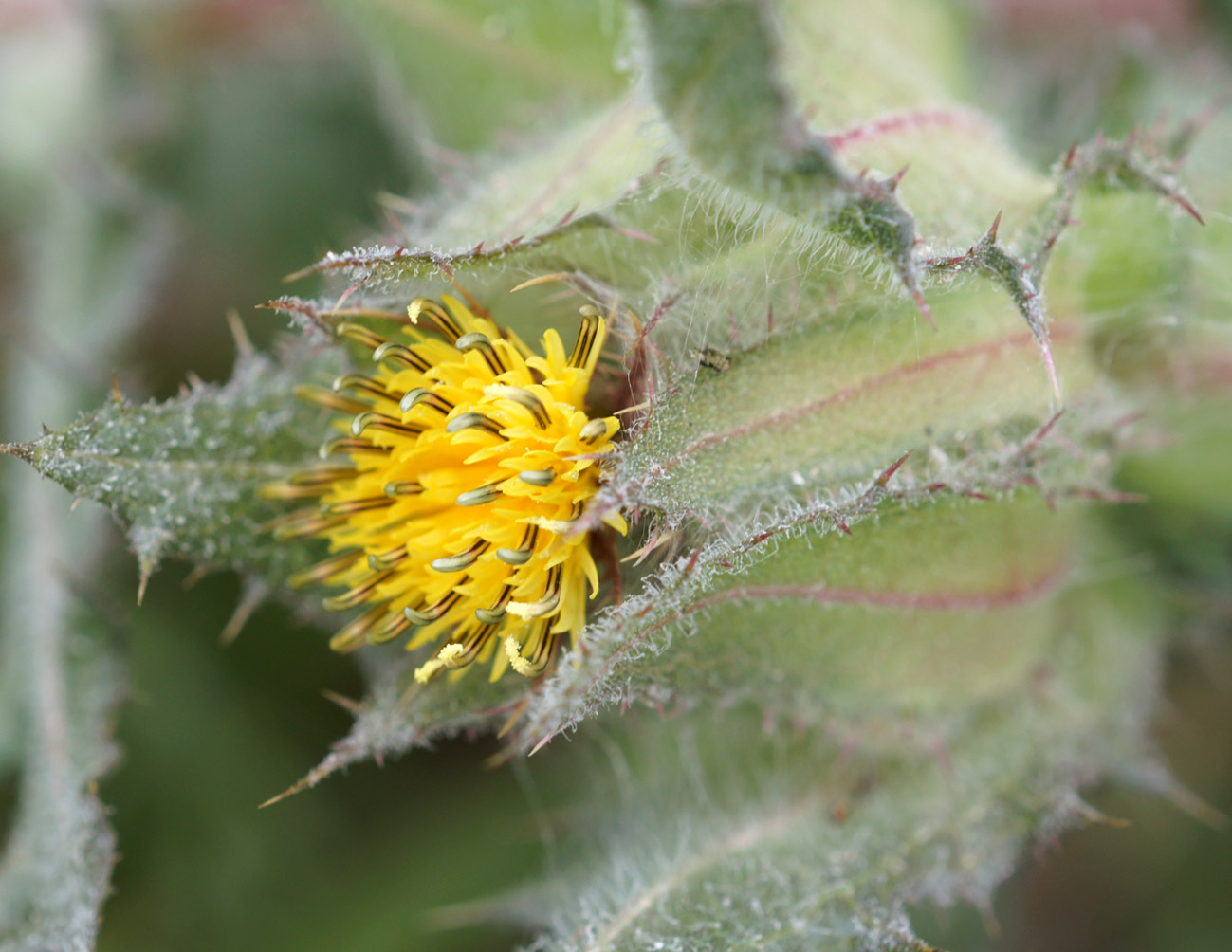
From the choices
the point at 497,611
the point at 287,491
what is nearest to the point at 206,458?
the point at 287,491

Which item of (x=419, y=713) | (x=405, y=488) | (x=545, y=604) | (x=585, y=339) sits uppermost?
(x=585, y=339)

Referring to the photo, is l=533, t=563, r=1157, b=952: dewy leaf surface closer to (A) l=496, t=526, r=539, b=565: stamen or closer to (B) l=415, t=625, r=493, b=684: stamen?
(B) l=415, t=625, r=493, b=684: stamen

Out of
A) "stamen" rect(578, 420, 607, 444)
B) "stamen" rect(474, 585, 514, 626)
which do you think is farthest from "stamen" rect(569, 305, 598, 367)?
"stamen" rect(474, 585, 514, 626)

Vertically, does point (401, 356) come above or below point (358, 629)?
above

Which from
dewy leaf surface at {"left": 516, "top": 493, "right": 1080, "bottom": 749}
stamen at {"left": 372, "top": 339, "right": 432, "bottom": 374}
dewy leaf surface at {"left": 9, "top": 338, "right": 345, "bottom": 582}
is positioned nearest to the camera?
dewy leaf surface at {"left": 516, "top": 493, "right": 1080, "bottom": 749}

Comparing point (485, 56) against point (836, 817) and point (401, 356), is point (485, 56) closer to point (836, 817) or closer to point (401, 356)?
point (401, 356)

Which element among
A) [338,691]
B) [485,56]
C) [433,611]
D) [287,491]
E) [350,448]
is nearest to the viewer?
[433,611]
